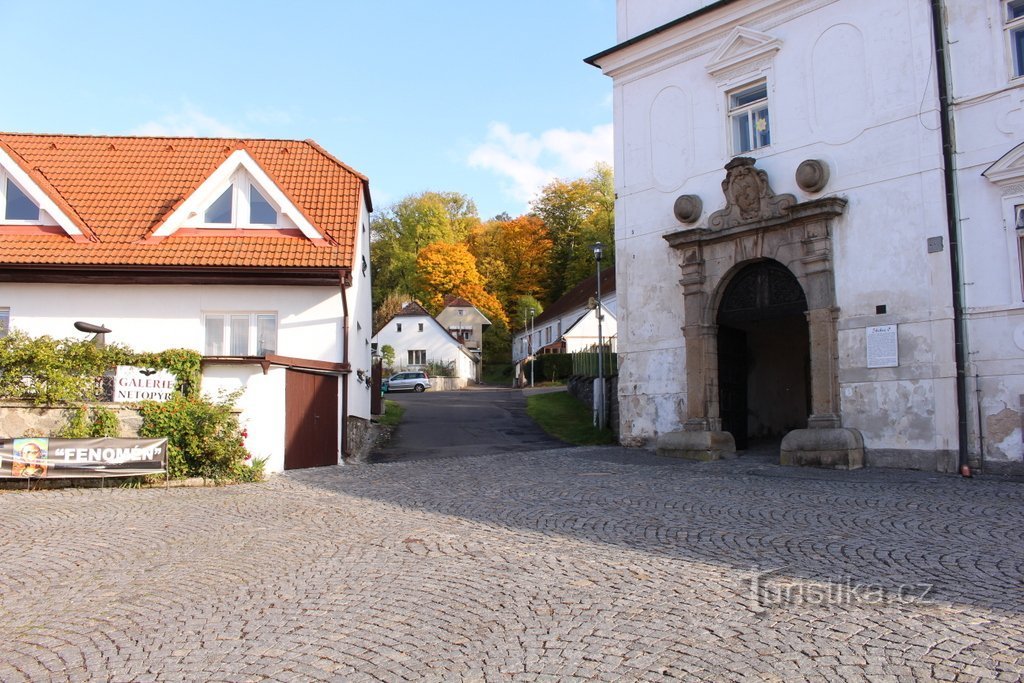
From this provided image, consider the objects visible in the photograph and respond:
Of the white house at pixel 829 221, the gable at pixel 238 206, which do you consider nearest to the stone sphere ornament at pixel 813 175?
the white house at pixel 829 221

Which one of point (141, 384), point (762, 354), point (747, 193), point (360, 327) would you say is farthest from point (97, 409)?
point (762, 354)

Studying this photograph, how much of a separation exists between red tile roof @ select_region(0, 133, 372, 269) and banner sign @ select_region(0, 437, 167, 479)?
510 cm

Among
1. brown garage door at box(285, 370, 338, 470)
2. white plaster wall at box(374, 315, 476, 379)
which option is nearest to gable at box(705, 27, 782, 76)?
brown garage door at box(285, 370, 338, 470)

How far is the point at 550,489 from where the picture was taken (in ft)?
39.1

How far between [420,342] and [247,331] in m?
49.5

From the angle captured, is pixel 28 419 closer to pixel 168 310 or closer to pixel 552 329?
pixel 168 310

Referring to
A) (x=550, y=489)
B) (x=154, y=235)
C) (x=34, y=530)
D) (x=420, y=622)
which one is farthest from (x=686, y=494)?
(x=154, y=235)

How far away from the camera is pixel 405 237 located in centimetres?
8125

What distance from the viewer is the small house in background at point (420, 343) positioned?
218 feet

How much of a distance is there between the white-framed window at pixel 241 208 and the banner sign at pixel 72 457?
6.72 meters

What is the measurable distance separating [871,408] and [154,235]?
47.7 ft

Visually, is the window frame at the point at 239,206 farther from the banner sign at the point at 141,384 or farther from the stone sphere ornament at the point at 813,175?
the stone sphere ornament at the point at 813,175

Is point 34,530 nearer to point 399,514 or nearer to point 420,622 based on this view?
point 399,514

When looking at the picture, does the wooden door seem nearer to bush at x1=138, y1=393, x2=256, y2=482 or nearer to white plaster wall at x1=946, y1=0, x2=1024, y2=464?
white plaster wall at x1=946, y1=0, x2=1024, y2=464
